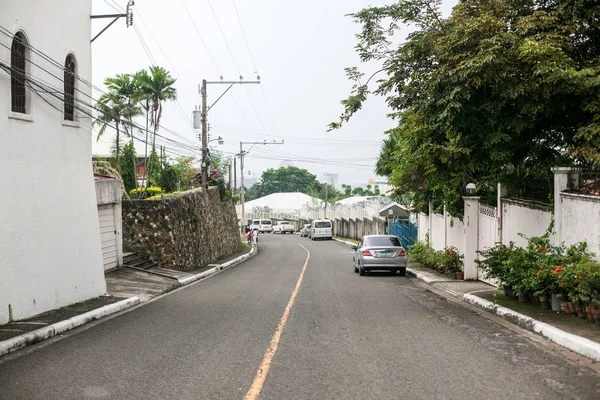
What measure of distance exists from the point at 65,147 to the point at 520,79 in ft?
32.1

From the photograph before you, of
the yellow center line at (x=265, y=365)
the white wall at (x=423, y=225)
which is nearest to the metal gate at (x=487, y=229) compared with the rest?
the yellow center line at (x=265, y=365)

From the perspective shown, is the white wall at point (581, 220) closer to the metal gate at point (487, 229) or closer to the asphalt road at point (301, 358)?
the asphalt road at point (301, 358)

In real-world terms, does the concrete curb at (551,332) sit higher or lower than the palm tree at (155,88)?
lower

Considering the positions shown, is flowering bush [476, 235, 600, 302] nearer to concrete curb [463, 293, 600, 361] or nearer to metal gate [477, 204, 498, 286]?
concrete curb [463, 293, 600, 361]

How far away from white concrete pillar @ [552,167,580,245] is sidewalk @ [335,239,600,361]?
64.4 inches

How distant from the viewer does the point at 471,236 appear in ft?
65.4

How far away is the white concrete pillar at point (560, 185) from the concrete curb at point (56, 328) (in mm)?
9454

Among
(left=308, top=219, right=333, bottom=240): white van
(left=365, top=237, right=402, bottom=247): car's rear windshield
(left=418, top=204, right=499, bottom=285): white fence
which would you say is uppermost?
(left=418, top=204, right=499, bottom=285): white fence

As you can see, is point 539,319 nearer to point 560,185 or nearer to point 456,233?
point 560,185

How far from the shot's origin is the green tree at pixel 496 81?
41.0 feet

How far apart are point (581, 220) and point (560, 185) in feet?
3.81

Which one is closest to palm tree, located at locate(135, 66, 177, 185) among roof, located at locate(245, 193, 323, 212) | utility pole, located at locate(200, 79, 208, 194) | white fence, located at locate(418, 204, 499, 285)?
utility pole, located at locate(200, 79, 208, 194)

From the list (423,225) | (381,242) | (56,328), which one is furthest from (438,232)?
(56,328)

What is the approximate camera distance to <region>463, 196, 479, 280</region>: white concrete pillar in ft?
65.3
